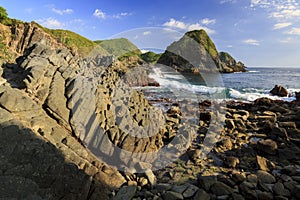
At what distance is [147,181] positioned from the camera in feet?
20.7

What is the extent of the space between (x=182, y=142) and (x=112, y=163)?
3.68 metres

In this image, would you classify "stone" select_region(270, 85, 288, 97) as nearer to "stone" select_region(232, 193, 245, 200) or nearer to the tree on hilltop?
"stone" select_region(232, 193, 245, 200)

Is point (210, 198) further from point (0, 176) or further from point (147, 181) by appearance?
point (0, 176)

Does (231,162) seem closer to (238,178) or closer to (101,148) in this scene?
(238,178)

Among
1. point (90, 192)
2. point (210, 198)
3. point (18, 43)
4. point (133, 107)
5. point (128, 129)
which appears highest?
point (18, 43)

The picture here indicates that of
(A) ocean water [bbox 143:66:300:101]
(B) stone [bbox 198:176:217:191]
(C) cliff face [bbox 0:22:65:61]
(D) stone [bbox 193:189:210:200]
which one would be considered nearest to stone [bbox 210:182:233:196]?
(B) stone [bbox 198:176:217:191]

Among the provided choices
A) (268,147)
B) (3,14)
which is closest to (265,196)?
(268,147)

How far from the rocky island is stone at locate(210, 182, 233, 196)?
0.03 m

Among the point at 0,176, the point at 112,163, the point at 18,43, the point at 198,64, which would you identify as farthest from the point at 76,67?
the point at 198,64

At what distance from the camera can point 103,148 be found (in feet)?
23.1

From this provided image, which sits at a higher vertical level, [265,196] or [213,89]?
[213,89]

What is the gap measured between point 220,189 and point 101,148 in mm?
3928

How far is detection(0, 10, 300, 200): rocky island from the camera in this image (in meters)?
4.61

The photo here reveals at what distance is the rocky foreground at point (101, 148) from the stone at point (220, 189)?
0.09ft
